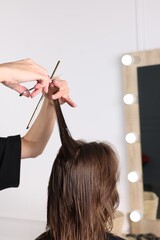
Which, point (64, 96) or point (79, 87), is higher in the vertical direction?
point (79, 87)

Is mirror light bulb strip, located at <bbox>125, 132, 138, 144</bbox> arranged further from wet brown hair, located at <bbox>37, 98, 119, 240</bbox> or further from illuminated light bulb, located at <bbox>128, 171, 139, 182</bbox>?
wet brown hair, located at <bbox>37, 98, 119, 240</bbox>

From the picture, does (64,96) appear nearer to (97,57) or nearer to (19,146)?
(19,146)

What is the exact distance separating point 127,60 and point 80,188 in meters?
0.84

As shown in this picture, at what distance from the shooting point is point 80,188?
32.4 inches

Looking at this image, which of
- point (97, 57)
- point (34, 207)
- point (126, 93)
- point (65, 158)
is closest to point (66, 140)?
point (65, 158)

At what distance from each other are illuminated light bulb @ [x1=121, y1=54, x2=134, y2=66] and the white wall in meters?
0.04

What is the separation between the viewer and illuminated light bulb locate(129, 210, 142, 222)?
1533mm

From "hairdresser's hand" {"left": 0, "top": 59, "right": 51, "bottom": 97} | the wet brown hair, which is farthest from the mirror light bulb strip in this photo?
"hairdresser's hand" {"left": 0, "top": 59, "right": 51, "bottom": 97}

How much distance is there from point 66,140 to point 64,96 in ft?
0.40

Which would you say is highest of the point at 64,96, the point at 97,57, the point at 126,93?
the point at 97,57

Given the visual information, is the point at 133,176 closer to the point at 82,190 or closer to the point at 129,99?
the point at 129,99

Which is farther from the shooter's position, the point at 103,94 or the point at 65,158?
the point at 103,94

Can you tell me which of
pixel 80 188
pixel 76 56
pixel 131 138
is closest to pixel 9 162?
pixel 80 188

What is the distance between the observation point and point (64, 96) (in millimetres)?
883
